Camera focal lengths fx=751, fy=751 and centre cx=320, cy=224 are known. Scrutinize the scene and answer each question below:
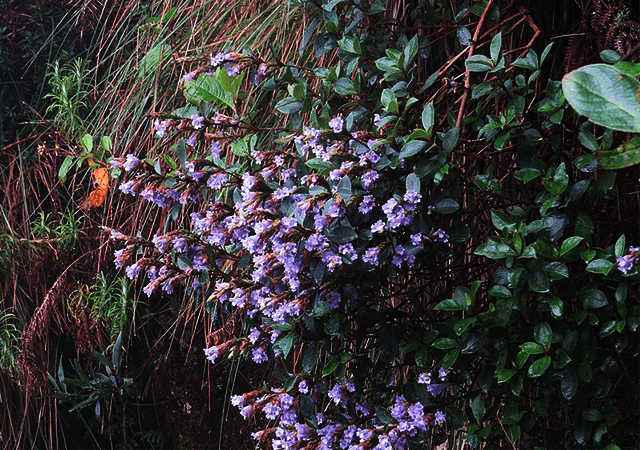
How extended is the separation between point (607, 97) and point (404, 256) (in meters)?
0.74

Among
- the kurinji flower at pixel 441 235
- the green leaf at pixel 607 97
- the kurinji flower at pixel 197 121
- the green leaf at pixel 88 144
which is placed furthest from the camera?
the green leaf at pixel 88 144

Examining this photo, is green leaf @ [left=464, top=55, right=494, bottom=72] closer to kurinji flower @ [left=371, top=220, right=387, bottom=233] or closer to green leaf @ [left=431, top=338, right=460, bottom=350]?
kurinji flower @ [left=371, top=220, right=387, bottom=233]

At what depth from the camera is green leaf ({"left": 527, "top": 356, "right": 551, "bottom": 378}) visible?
1026 millimetres

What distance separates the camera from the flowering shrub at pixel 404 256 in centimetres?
105

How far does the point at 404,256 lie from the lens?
3.51ft

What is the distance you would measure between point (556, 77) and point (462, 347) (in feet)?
1.84

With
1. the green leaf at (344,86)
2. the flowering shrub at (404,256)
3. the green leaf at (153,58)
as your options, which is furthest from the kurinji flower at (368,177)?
the green leaf at (153,58)

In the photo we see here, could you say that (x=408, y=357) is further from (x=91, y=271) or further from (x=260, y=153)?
(x=91, y=271)

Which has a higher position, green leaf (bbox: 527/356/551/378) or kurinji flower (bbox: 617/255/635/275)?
kurinji flower (bbox: 617/255/635/275)

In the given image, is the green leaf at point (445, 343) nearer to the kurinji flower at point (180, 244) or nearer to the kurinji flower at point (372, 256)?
the kurinji flower at point (372, 256)

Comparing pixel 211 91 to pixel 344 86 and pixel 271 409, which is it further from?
pixel 271 409

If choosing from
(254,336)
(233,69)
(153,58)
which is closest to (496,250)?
(254,336)

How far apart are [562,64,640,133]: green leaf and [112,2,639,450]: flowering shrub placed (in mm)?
665

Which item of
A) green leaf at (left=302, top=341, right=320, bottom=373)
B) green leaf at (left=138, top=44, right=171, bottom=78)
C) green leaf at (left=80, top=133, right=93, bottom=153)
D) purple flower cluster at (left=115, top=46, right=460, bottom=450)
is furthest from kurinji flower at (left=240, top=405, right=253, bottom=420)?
green leaf at (left=138, top=44, right=171, bottom=78)
